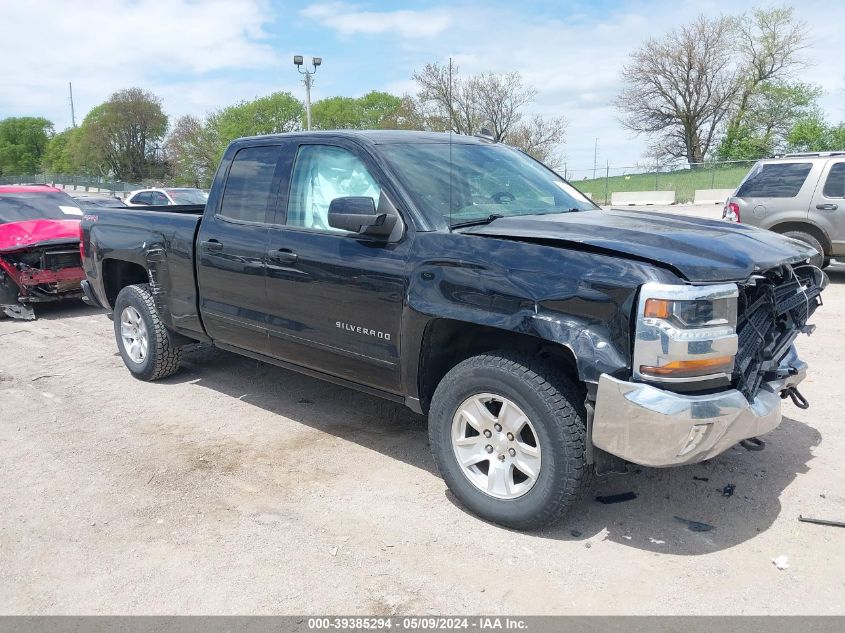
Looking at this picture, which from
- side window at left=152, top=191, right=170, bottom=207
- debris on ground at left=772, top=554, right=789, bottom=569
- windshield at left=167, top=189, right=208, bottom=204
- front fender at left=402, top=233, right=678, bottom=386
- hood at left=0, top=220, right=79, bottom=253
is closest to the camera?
front fender at left=402, top=233, right=678, bottom=386

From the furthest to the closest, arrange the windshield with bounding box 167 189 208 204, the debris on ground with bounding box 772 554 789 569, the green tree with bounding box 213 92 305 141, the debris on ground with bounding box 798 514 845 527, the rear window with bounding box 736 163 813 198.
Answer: the green tree with bounding box 213 92 305 141, the windshield with bounding box 167 189 208 204, the rear window with bounding box 736 163 813 198, the debris on ground with bounding box 798 514 845 527, the debris on ground with bounding box 772 554 789 569

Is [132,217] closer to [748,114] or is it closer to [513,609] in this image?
[513,609]

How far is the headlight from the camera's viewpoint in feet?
9.91

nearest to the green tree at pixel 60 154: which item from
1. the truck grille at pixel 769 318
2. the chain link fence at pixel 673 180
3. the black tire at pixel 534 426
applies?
the chain link fence at pixel 673 180

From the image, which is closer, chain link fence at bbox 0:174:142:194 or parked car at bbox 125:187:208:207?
parked car at bbox 125:187:208:207

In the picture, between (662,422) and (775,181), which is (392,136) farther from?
(775,181)

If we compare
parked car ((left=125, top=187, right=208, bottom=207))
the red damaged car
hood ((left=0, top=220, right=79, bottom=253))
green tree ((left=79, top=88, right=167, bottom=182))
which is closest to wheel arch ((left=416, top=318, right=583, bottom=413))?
the red damaged car

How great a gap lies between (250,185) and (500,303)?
2.38m

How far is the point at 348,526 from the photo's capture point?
12.1 feet

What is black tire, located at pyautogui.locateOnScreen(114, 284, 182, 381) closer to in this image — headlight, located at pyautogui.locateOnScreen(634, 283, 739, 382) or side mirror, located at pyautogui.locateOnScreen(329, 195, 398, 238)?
side mirror, located at pyautogui.locateOnScreen(329, 195, 398, 238)

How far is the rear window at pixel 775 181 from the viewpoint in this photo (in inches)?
405

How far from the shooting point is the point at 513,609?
2971 millimetres

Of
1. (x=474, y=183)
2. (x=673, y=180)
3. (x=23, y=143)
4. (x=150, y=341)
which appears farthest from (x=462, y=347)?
(x=23, y=143)

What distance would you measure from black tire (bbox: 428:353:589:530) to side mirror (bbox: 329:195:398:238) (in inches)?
34.6
